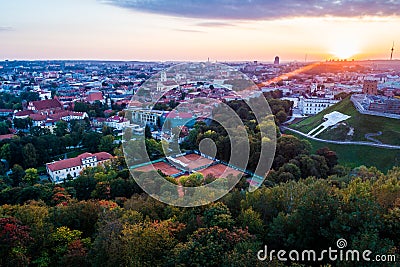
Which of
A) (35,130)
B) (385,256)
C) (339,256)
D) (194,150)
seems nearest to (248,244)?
(339,256)

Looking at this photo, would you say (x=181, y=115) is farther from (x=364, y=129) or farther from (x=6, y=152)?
(x=364, y=129)

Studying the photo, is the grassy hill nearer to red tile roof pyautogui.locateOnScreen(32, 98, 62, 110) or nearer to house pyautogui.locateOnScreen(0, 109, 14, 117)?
red tile roof pyautogui.locateOnScreen(32, 98, 62, 110)

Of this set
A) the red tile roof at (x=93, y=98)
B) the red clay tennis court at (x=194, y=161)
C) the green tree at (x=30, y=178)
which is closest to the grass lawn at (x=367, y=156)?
the red clay tennis court at (x=194, y=161)

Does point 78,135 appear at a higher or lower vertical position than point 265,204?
lower

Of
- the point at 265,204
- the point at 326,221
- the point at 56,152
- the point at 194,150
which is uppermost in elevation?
the point at 326,221

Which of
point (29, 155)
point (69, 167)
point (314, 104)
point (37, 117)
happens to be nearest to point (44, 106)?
point (37, 117)

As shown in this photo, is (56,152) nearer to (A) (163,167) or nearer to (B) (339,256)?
(A) (163,167)

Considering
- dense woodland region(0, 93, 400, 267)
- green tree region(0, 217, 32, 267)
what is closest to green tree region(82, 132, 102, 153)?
dense woodland region(0, 93, 400, 267)
